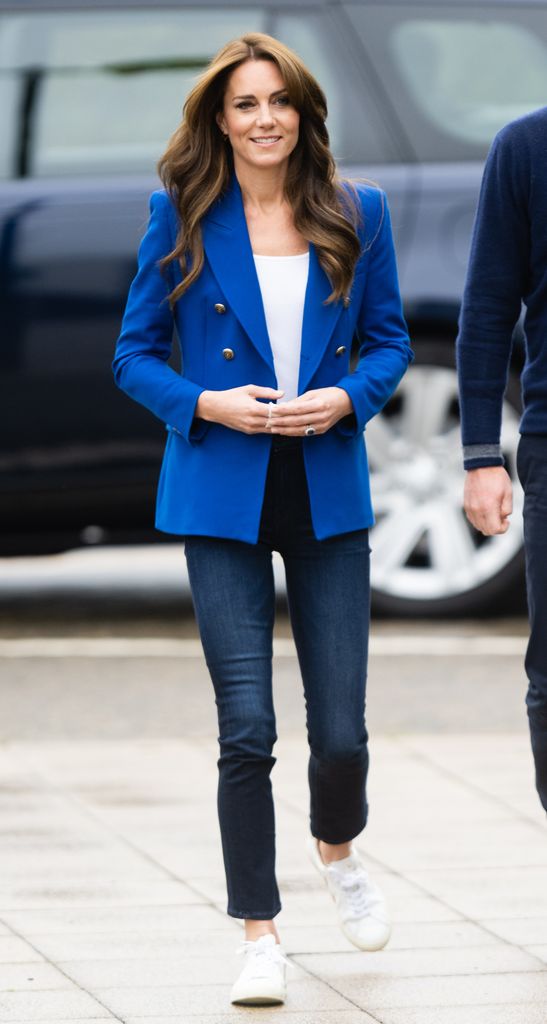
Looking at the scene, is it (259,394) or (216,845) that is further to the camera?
(216,845)

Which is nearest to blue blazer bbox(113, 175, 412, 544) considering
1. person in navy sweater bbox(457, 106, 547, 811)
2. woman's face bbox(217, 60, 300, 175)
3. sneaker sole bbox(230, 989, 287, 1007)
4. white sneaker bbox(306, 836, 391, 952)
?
woman's face bbox(217, 60, 300, 175)

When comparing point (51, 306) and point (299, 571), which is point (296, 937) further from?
point (51, 306)

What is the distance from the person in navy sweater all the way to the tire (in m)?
3.44

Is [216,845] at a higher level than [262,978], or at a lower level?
lower

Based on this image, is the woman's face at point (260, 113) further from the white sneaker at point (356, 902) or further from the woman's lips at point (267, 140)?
the white sneaker at point (356, 902)

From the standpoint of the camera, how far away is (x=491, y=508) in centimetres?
396

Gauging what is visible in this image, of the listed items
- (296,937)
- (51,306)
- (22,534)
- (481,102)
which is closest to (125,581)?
(22,534)

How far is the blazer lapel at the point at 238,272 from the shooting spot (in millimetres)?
3973

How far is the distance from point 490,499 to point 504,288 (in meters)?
0.37

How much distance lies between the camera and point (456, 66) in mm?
7551

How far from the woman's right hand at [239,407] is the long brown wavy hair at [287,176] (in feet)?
0.68

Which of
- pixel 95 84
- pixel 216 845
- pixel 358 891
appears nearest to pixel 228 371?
pixel 358 891

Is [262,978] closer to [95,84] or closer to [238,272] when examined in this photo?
[238,272]

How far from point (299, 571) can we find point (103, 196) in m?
3.35
